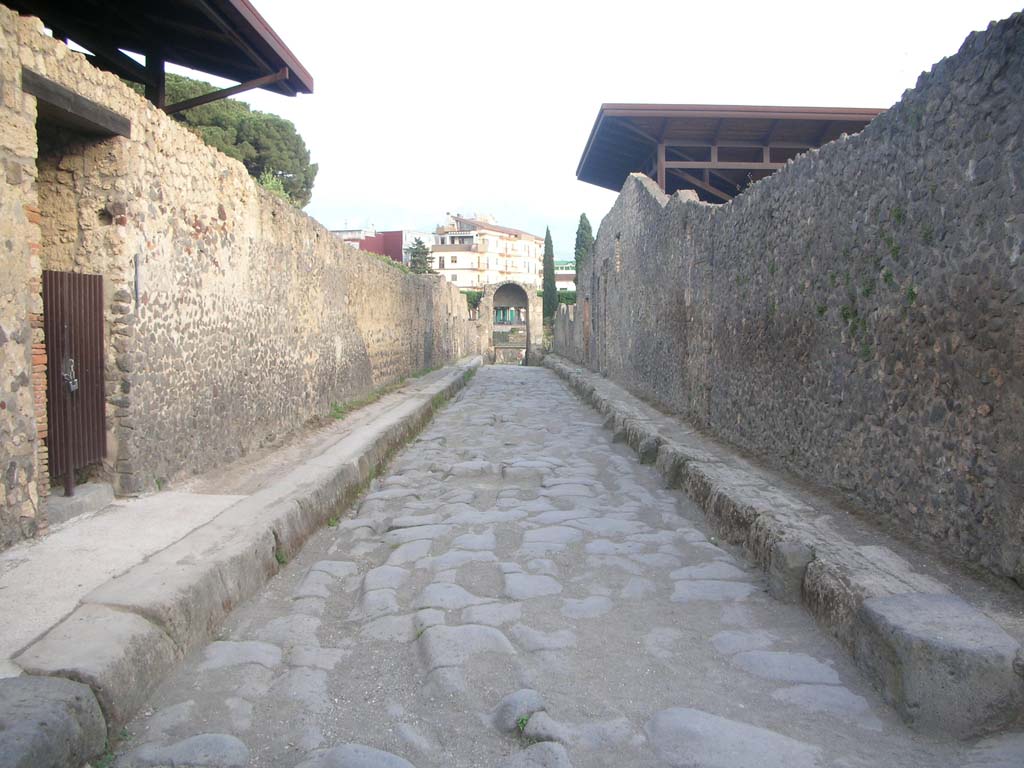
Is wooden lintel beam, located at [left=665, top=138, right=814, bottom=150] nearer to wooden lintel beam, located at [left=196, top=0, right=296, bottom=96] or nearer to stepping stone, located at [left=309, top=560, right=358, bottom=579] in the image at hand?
wooden lintel beam, located at [left=196, top=0, right=296, bottom=96]

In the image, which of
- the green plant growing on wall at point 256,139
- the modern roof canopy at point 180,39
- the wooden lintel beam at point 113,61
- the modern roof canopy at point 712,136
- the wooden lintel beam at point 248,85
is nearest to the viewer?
the modern roof canopy at point 180,39

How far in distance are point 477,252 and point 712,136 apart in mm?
73582

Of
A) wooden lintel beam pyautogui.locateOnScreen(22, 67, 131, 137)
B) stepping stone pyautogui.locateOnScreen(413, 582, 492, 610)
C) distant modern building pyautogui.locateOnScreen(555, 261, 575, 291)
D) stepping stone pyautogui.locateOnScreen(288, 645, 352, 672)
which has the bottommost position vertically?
stepping stone pyautogui.locateOnScreen(288, 645, 352, 672)

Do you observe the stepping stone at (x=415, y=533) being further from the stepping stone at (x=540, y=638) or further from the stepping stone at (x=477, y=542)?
the stepping stone at (x=540, y=638)

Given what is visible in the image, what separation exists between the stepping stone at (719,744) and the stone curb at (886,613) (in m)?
0.41

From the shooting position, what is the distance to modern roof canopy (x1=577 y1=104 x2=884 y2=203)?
45.5ft

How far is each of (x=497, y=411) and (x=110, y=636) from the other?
8528 mm

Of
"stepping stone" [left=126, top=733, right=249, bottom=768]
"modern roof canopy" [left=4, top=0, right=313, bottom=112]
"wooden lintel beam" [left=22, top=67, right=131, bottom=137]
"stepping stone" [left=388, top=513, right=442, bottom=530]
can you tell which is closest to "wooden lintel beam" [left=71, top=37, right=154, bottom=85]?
"modern roof canopy" [left=4, top=0, right=313, bottom=112]

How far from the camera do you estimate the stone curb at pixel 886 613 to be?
7.29 feet

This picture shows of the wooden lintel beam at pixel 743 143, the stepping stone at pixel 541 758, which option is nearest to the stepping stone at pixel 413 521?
the stepping stone at pixel 541 758

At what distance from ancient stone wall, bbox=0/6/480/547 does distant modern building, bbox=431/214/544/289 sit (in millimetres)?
78331

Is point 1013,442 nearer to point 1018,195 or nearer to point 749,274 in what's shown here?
Answer: point 1018,195

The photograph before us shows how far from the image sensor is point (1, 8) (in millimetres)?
3260

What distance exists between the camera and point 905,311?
3676mm
